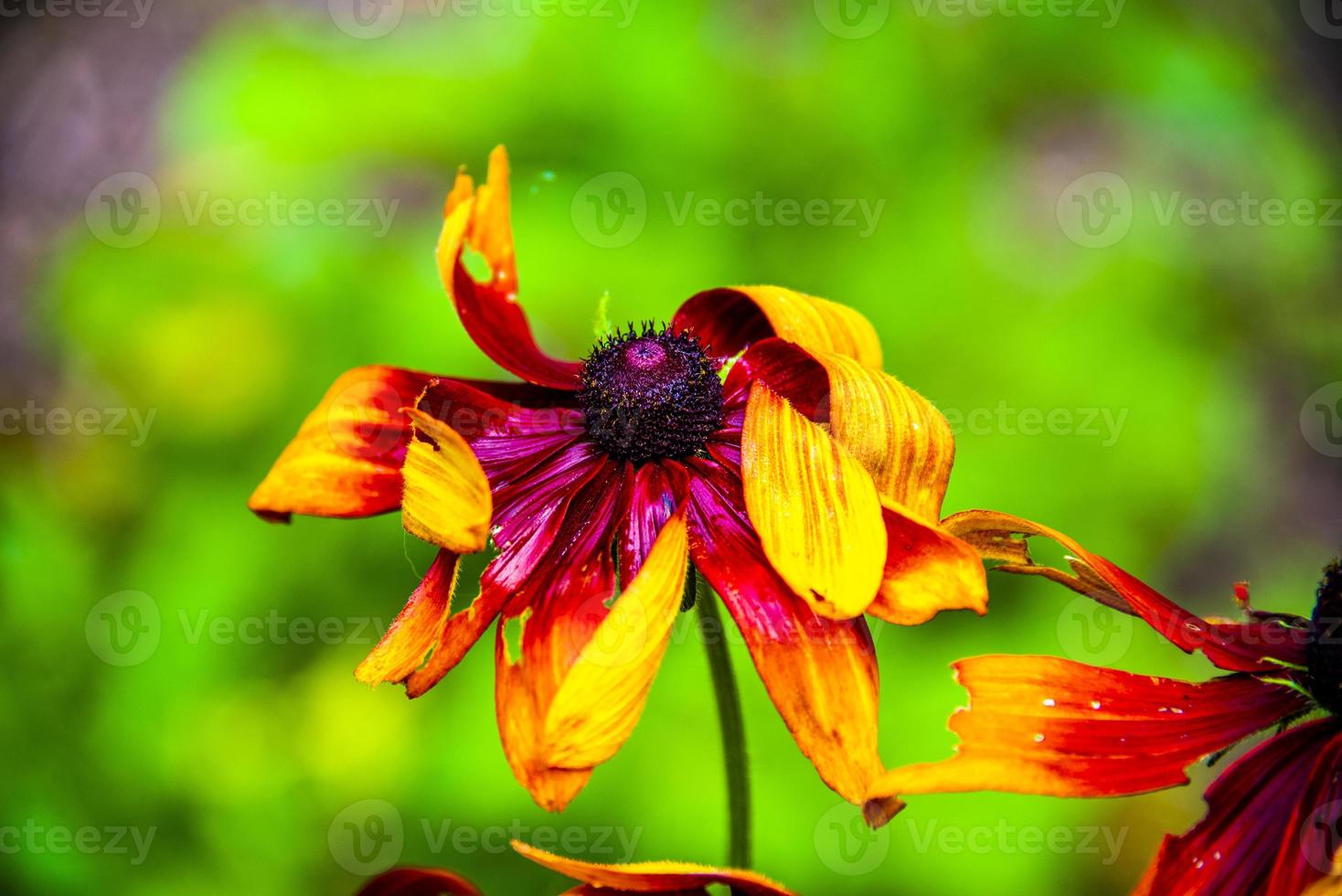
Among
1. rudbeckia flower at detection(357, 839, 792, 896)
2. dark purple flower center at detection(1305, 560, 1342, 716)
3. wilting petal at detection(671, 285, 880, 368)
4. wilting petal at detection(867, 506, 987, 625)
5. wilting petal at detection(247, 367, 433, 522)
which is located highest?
wilting petal at detection(671, 285, 880, 368)

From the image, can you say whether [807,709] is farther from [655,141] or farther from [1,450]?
[1,450]

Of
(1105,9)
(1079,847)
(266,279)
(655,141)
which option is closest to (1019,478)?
(1079,847)

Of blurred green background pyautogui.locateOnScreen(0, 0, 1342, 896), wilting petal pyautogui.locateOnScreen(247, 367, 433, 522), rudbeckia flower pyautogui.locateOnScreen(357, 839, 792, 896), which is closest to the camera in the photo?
rudbeckia flower pyautogui.locateOnScreen(357, 839, 792, 896)

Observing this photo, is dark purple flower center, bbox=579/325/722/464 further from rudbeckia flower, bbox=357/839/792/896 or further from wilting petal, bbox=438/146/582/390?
rudbeckia flower, bbox=357/839/792/896

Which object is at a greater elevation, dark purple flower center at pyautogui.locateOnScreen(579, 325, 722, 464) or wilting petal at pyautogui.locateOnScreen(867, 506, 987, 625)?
dark purple flower center at pyautogui.locateOnScreen(579, 325, 722, 464)

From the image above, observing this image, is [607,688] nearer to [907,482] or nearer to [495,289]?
[907,482]

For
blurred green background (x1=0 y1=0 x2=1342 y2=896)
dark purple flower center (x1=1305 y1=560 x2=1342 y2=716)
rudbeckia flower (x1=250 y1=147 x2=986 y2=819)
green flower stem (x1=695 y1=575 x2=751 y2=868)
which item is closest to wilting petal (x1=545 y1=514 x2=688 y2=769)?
rudbeckia flower (x1=250 y1=147 x2=986 y2=819)

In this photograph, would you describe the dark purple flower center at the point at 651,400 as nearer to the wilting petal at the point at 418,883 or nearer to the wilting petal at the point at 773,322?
the wilting petal at the point at 773,322
